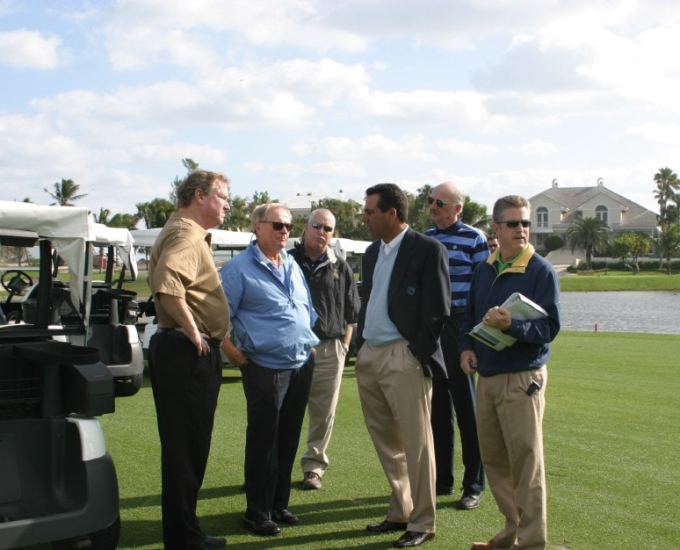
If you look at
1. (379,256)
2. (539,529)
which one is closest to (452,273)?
(379,256)

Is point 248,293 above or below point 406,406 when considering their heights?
above

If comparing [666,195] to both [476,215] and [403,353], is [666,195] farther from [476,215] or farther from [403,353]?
[403,353]

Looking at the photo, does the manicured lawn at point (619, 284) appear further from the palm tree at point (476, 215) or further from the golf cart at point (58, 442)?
the golf cart at point (58, 442)

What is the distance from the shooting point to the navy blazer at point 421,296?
520 centimetres

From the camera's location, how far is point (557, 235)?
104188mm

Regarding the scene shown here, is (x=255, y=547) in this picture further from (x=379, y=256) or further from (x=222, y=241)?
(x=222, y=241)

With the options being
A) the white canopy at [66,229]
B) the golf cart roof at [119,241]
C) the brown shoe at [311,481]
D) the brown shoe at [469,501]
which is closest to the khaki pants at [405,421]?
the brown shoe at [469,501]

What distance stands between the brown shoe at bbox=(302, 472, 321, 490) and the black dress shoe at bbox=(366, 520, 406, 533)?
1.02 metres

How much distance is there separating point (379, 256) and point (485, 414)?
1244mm

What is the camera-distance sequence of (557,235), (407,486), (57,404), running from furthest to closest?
1. (557,235)
2. (407,486)
3. (57,404)

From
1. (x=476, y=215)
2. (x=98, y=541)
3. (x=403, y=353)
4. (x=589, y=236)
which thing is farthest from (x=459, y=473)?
(x=589, y=236)

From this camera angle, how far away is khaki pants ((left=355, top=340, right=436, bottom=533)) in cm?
519

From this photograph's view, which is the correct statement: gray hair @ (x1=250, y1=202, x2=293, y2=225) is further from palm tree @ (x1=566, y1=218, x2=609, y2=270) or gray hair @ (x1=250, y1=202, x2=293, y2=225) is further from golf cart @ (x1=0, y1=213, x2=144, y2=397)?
palm tree @ (x1=566, y1=218, x2=609, y2=270)

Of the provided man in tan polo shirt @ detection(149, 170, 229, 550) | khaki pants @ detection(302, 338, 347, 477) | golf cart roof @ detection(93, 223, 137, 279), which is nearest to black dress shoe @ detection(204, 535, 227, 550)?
man in tan polo shirt @ detection(149, 170, 229, 550)
